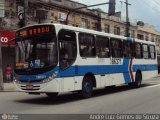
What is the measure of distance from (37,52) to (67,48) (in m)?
1.22

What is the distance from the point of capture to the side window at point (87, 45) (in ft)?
55.6

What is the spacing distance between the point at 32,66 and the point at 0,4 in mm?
18761

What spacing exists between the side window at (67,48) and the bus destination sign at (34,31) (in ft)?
1.68

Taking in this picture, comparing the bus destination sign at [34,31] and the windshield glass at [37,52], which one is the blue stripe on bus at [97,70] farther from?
the bus destination sign at [34,31]

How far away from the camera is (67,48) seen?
15.9m

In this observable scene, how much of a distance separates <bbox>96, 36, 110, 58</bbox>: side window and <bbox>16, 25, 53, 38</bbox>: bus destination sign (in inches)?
137

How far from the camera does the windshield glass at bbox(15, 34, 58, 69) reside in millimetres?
15250

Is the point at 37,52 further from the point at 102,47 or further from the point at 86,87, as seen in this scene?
the point at 102,47

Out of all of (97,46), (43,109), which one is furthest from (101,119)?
(97,46)

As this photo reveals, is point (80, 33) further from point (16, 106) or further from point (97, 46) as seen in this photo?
point (16, 106)

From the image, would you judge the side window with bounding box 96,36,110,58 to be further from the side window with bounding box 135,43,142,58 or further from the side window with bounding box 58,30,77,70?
the side window with bounding box 135,43,142,58

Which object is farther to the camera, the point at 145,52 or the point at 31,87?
the point at 145,52

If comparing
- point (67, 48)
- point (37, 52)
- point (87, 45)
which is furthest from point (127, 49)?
point (37, 52)

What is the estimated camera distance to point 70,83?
1593cm
